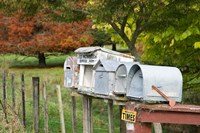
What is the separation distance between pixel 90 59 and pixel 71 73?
0.65 meters

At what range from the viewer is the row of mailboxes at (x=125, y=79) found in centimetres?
446

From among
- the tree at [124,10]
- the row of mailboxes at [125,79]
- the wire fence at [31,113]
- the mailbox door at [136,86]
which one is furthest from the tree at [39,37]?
the mailbox door at [136,86]

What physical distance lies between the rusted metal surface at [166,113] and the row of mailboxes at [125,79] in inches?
16.1

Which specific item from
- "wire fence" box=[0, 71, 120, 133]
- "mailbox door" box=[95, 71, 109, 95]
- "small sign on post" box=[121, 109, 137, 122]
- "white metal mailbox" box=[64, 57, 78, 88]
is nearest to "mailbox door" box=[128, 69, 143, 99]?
"small sign on post" box=[121, 109, 137, 122]

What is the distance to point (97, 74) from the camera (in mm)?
6273

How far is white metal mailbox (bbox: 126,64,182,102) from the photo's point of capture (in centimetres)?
444

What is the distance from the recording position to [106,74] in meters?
5.93

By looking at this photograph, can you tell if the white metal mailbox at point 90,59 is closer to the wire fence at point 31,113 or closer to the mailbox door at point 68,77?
the mailbox door at point 68,77

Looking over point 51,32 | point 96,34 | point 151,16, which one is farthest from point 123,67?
point 96,34

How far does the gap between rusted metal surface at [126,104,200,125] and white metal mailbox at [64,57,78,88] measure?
317cm

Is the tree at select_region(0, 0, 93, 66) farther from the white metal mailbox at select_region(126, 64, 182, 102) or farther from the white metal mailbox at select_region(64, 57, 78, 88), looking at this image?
the white metal mailbox at select_region(126, 64, 182, 102)

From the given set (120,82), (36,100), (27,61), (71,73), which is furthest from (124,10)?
(27,61)

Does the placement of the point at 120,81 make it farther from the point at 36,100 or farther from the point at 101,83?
the point at 36,100

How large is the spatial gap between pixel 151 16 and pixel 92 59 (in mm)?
1434
